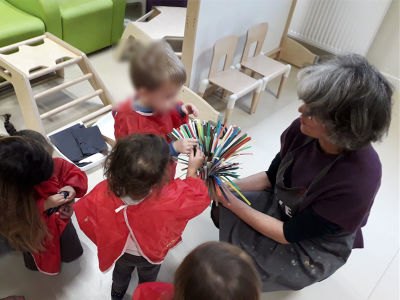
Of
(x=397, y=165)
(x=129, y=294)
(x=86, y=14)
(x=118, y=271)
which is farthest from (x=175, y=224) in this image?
(x=397, y=165)

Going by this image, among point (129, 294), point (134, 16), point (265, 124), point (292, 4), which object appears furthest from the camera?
point (292, 4)

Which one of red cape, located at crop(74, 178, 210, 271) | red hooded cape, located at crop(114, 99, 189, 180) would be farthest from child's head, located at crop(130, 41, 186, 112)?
red cape, located at crop(74, 178, 210, 271)

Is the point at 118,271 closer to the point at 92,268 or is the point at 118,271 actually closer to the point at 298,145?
the point at 92,268

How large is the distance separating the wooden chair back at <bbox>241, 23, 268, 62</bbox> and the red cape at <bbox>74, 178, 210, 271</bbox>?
1.56 m

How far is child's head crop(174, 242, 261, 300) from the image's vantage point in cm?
64

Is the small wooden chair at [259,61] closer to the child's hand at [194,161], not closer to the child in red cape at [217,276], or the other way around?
the child's hand at [194,161]

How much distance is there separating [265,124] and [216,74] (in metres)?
0.48

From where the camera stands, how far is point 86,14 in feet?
3.09

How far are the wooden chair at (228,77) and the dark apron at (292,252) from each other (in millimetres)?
925

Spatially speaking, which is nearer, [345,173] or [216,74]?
[345,173]

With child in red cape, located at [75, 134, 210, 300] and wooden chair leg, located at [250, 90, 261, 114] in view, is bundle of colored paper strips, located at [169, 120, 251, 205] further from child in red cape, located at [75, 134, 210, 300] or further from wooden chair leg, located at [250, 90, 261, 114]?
wooden chair leg, located at [250, 90, 261, 114]

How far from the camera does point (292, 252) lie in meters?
1.21

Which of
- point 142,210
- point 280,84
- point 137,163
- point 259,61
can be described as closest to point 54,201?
point 142,210

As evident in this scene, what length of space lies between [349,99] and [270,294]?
35.5 inches
